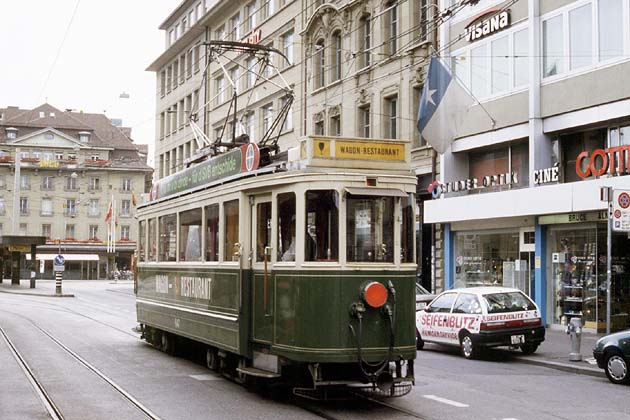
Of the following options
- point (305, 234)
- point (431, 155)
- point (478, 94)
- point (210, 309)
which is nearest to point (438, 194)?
point (431, 155)

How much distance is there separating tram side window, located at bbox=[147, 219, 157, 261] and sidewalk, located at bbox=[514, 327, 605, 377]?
7.48 meters

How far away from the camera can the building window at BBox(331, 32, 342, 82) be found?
35.3 meters

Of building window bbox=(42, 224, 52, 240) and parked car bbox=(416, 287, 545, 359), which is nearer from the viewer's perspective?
parked car bbox=(416, 287, 545, 359)

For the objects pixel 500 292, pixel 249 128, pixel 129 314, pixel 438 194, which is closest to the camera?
pixel 500 292

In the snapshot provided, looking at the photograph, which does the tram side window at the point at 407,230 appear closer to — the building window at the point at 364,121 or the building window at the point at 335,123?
the building window at the point at 364,121

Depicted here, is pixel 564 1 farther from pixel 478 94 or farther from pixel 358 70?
pixel 358 70

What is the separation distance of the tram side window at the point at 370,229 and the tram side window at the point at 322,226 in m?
0.16

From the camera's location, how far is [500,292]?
1775 cm

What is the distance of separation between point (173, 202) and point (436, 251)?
15990 mm

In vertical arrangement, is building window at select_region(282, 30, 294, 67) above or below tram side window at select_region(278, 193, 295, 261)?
above

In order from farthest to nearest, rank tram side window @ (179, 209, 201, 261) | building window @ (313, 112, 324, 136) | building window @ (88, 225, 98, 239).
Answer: building window @ (88, 225, 98, 239) → building window @ (313, 112, 324, 136) → tram side window @ (179, 209, 201, 261)

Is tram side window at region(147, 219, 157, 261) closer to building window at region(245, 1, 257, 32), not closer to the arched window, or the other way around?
the arched window

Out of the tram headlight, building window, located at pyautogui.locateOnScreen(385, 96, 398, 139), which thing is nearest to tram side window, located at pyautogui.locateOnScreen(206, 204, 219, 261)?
the tram headlight


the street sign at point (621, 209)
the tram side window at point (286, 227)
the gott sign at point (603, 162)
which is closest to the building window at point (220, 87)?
the gott sign at point (603, 162)
